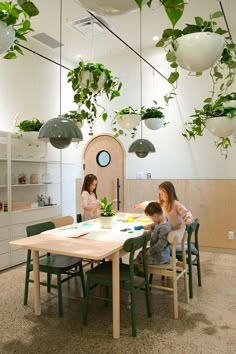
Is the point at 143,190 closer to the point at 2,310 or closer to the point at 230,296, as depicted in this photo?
the point at 230,296

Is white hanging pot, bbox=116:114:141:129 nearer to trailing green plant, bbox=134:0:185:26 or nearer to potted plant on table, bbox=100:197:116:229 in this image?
potted plant on table, bbox=100:197:116:229

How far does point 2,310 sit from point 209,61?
3.08 m

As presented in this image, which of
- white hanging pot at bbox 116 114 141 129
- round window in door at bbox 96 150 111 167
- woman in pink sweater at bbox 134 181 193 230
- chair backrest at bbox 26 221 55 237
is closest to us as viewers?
chair backrest at bbox 26 221 55 237

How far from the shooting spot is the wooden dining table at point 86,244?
262 centimetres

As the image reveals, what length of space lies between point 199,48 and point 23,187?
4350 millimetres

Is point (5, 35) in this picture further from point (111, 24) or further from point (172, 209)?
point (111, 24)

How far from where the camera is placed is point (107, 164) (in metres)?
6.40

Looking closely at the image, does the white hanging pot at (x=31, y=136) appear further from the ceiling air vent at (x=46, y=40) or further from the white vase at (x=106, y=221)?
the ceiling air vent at (x=46, y=40)

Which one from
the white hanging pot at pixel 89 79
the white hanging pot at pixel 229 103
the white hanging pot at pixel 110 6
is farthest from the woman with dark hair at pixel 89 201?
the white hanging pot at pixel 110 6

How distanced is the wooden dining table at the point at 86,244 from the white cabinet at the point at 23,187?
1.48 metres

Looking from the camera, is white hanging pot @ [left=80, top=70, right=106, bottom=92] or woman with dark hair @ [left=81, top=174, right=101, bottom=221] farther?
woman with dark hair @ [left=81, top=174, right=101, bottom=221]

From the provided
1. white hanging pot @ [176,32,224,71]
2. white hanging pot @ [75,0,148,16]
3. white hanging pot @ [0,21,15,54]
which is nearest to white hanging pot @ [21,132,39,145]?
white hanging pot @ [0,21,15,54]

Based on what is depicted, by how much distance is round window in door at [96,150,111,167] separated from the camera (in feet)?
Answer: 21.0

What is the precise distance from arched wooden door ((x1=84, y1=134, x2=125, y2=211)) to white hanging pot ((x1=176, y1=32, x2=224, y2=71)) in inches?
174
